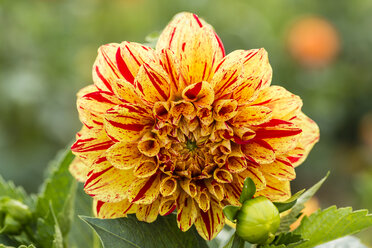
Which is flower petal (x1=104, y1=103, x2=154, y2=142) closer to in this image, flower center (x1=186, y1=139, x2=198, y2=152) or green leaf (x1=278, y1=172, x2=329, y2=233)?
flower center (x1=186, y1=139, x2=198, y2=152)

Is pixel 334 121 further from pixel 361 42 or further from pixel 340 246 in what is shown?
pixel 340 246

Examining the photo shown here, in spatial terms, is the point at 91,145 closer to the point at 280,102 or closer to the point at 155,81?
the point at 155,81

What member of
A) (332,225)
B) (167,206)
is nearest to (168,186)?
(167,206)

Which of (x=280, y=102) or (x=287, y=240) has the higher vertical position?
(x=280, y=102)

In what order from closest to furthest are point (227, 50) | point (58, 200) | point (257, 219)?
point (257, 219) → point (58, 200) → point (227, 50)

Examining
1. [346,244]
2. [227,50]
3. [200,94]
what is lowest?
[227,50]

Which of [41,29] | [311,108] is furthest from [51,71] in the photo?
[311,108]

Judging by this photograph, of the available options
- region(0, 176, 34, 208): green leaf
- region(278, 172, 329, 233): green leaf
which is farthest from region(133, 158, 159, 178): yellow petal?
region(0, 176, 34, 208): green leaf

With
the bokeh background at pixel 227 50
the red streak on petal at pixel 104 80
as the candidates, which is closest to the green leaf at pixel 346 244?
the red streak on petal at pixel 104 80
